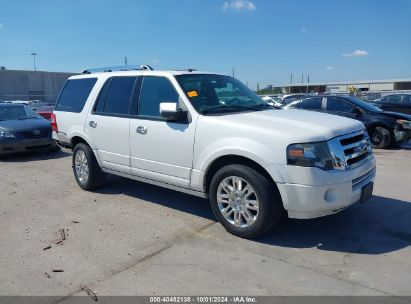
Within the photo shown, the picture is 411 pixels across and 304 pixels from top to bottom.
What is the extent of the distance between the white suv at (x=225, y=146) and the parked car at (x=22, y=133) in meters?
4.49

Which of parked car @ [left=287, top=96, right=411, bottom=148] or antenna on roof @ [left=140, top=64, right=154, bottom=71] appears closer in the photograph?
antenna on roof @ [left=140, top=64, right=154, bottom=71]

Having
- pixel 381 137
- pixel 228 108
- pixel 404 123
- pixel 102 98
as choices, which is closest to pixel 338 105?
pixel 381 137

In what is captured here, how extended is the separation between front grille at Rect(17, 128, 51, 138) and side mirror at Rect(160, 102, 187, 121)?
22.5ft

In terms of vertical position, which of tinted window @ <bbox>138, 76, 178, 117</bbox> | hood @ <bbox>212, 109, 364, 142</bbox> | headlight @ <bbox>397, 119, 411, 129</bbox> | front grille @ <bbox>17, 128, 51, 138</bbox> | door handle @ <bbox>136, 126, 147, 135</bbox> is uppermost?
tinted window @ <bbox>138, 76, 178, 117</bbox>

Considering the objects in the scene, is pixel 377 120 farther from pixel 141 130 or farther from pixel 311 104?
pixel 141 130

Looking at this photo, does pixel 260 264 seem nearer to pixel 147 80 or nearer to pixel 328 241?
pixel 328 241

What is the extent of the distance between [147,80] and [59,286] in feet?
9.92

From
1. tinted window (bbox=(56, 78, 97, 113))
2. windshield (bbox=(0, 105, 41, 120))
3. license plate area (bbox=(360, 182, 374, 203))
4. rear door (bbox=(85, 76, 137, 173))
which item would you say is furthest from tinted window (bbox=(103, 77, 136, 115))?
windshield (bbox=(0, 105, 41, 120))

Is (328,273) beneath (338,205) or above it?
beneath

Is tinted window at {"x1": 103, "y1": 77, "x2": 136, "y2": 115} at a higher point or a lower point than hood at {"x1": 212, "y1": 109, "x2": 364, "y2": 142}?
higher

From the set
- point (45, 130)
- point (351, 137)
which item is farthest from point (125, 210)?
point (45, 130)

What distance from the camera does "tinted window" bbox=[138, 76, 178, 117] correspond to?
199 inches

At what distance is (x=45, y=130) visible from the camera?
415 inches

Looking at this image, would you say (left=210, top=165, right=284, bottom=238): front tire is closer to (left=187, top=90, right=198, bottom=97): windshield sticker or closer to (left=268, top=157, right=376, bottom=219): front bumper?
(left=268, top=157, right=376, bottom=219): front bumper
